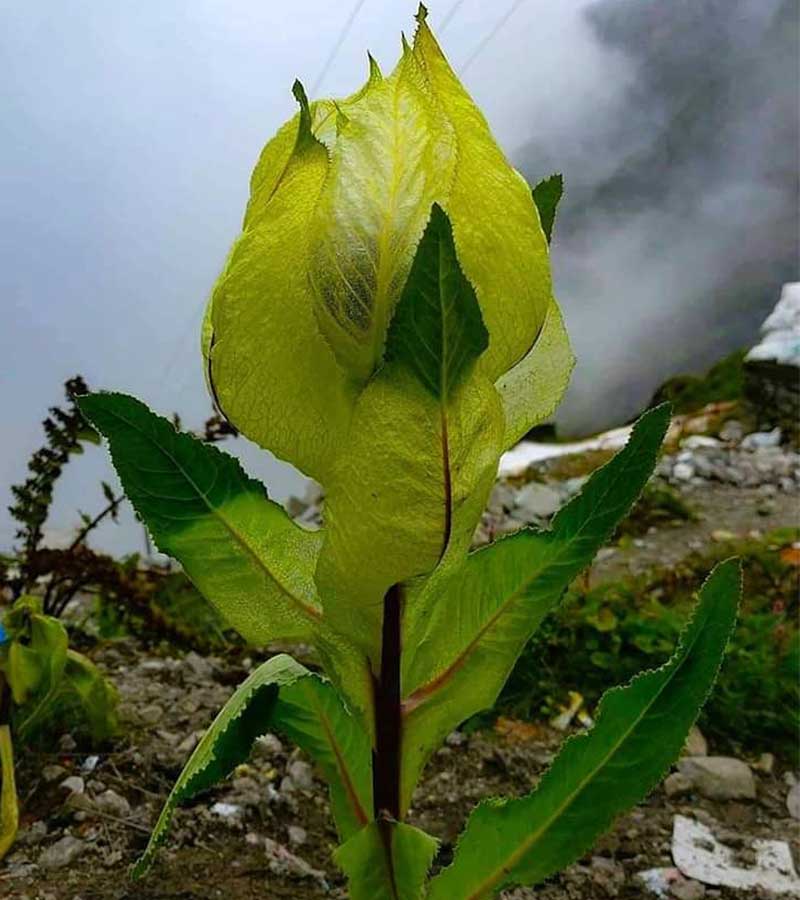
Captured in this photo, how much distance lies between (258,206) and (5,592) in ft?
4.43

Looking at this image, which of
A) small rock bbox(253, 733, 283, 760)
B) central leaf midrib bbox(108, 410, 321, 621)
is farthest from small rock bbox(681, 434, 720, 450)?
central leaf midrib bbox(108, 410, 321, 621)

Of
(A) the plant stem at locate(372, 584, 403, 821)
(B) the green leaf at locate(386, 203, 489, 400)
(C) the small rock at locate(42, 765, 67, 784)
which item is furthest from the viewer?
(C) the small rock at locate(42, 765, 67, 784)

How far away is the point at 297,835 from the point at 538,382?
697 mm

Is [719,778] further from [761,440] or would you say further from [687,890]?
[761,440]

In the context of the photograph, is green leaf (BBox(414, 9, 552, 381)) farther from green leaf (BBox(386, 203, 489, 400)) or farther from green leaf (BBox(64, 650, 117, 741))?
green leaf (BBox(64, 650, 117, 741))

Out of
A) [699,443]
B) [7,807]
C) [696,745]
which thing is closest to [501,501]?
[699,443]

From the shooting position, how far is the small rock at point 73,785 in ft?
3.76

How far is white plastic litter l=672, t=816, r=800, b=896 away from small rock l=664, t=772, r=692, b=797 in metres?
0.08

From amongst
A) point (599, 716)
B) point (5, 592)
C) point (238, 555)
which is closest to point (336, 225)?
point (238, 555)

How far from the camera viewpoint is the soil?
0.98 metres

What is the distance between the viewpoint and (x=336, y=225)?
1.62ft

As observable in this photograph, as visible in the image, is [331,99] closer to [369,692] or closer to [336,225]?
[336,225]

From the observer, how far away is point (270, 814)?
1153 millimetres

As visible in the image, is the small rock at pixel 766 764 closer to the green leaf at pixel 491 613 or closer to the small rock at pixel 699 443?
the green leaf at pixel 491 613
